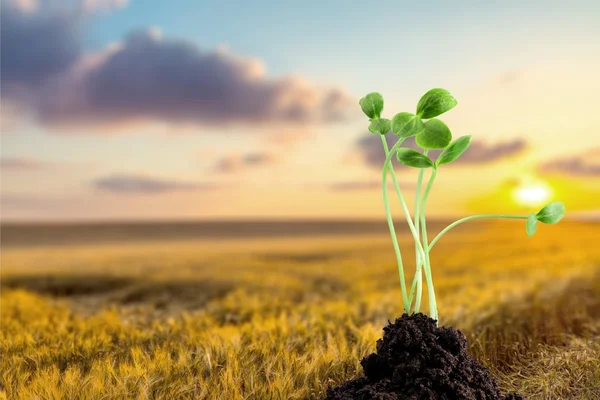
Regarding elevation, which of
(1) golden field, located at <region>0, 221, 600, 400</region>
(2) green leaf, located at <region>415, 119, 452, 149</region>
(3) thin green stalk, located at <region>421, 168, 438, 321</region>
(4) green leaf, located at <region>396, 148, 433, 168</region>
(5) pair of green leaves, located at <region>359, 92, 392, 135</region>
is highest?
(5) pair of green leaves, located at <region>359, 92, 392, 135</region>

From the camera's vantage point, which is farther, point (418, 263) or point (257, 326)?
point (257, 326)

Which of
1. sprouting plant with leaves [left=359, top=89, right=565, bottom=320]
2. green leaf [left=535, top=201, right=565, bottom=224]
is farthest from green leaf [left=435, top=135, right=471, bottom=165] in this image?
green leaf [left=535, top=201, right=565, bottom=224]

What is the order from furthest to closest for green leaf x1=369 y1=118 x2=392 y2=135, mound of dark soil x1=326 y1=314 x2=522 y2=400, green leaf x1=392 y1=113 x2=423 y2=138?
green leaf x1=369 y1=118 x2=392 y2=135 < green leaf x1=392 y1=113 x2=423 y2=138 < mound of dark soil x1=326 y1=314 x2=522 y2=400

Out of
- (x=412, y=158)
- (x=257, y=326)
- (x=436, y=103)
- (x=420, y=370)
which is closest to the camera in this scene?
(x=420, y=370)

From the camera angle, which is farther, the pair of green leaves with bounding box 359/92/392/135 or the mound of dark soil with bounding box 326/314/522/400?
the pair of green leaves with bounding box 359/92/392/135

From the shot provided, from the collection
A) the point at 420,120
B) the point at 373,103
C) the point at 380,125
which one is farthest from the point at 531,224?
the point at 373,103

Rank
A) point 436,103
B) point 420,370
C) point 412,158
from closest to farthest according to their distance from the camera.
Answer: point 420,370
point 436,103
point 412,158

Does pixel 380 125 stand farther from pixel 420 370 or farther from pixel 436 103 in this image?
pixel 420 370

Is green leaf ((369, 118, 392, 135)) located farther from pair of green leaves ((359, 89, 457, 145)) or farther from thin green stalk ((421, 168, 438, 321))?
thin green stalk ((421, 168, 438, 321))
